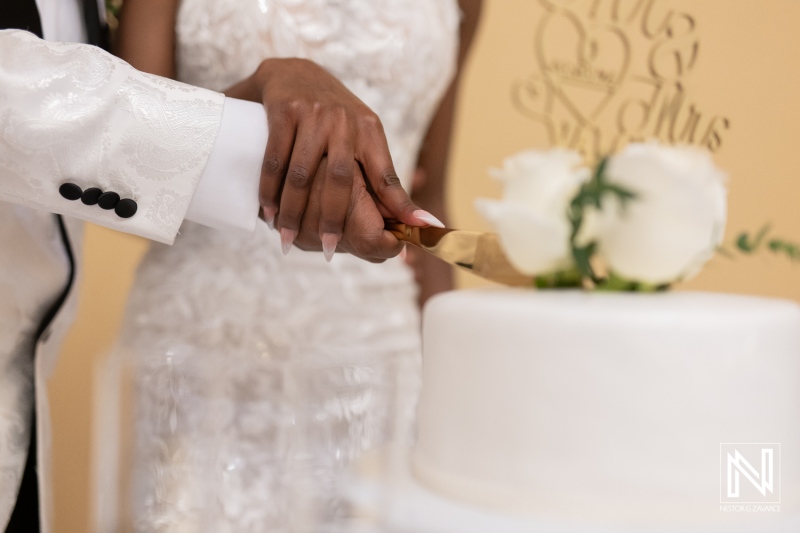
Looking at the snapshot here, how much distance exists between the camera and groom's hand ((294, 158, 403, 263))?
771mm

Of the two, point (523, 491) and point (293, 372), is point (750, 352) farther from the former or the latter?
point (293, 372)

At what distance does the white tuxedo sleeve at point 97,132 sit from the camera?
2.59 ft

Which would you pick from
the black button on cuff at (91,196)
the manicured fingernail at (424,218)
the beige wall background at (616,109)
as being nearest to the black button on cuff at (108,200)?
the black button on cuff at (91,196)

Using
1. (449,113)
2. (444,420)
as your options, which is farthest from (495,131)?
(444,420)

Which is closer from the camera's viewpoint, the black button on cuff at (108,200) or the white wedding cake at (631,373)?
the white wedding cake at (631,373)

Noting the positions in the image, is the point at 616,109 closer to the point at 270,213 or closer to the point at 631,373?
the point at 270,213

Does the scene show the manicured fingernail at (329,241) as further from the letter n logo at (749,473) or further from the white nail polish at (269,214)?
the letter n logo at (749,473)

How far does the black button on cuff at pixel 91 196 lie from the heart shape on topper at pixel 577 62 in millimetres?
1639

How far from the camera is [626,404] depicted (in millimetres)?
605

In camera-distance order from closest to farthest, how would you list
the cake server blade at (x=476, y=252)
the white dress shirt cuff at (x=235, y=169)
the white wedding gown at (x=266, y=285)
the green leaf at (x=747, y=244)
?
the green leaf at (x=747, y=244)
the cake server blade at (x=476, y=252)
the white dress shirt cuff at (x=235, y=169)
the white wedding gown at (x=266, y=285)

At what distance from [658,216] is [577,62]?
1736mm

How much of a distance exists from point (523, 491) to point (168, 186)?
0.48 meters

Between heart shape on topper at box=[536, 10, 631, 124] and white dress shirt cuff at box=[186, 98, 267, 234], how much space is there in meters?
1.52

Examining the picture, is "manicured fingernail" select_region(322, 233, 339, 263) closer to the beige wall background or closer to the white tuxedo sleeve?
the white tuxedo sleeve
